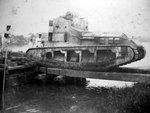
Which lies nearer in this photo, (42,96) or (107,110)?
(107,110)

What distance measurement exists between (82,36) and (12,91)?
321 cm

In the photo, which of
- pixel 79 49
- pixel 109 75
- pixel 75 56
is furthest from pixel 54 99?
pixel 75 56

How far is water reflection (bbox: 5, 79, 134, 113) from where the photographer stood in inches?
187

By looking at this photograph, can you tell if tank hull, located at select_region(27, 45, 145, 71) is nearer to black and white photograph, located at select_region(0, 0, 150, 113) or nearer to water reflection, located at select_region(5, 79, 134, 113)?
black and white photograph, located at select_region(0, 0, 150, 113)

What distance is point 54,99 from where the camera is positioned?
550 cm

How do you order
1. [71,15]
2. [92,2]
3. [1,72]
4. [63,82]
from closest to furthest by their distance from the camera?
[1,72] < [92,2] < [63,82] < [71,15]

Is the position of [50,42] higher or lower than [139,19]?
lower

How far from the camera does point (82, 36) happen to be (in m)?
7.88

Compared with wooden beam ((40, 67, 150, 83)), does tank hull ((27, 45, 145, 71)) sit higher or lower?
higher

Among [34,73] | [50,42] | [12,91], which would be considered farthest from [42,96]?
[50,42]

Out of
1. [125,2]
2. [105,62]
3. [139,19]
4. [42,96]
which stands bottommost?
[42,96]

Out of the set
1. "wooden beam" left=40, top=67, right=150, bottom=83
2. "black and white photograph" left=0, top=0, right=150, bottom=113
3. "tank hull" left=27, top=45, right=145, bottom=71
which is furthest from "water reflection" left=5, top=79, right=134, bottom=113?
"tank hull" left=27, top=45, right=145, bottom=71

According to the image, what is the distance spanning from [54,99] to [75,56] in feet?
8.53

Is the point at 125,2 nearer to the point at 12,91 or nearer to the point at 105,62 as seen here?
the point at 105,62
